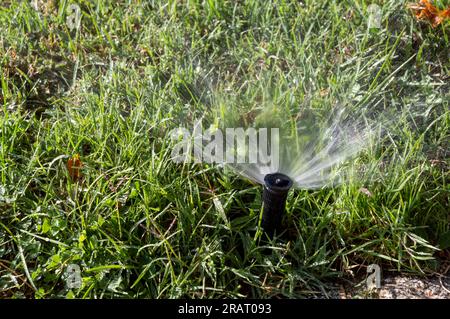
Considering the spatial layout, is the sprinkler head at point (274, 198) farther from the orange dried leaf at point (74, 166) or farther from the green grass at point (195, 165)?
→ the orange dried leaf at point (74, 166)

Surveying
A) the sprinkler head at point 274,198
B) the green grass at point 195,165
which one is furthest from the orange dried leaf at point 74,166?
the sprinkler head at point 274,198

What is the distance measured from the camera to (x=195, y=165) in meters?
2.78

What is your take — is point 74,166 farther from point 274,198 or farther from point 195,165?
point 274,198

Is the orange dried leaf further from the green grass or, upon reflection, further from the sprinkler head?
the sprinkler head

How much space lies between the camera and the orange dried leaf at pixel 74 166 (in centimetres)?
275

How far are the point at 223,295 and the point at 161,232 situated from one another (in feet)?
1.22

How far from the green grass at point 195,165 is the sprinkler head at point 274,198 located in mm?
111

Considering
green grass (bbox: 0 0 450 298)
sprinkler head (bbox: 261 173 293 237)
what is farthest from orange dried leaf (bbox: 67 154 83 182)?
sprinkler head (bbox: 261 173 293 237)

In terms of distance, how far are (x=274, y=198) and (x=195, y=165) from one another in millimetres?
568

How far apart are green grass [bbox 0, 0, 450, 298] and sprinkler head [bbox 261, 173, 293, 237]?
111 mm

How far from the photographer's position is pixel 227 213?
265cm

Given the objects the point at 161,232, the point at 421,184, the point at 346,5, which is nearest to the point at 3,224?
the point at 161,232

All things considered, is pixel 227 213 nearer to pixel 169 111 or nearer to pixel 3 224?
pixel 169 111

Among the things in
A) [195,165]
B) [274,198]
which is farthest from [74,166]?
[274,198]
